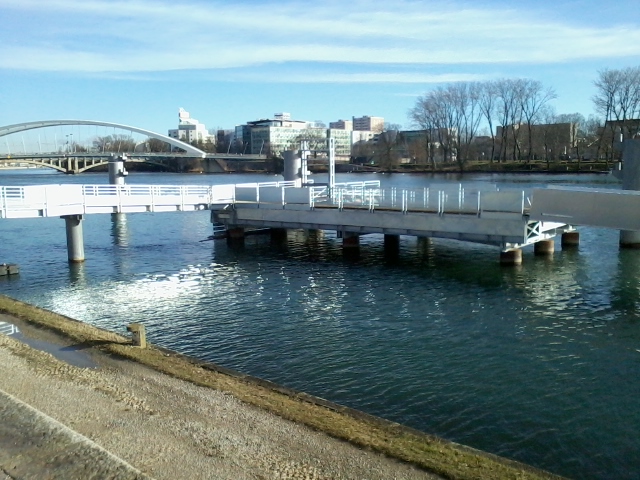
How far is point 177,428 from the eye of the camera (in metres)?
9.94

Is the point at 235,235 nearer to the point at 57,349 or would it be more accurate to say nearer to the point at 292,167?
the point at 292,167

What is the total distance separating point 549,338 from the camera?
17.2 m

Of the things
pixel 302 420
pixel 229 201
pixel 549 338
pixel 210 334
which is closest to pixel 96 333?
pixel 210 334

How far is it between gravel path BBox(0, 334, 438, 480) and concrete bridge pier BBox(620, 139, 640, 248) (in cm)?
2540

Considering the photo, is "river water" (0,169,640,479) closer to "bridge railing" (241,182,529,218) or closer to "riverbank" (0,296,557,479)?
"riverbank" (0,296,557,479)

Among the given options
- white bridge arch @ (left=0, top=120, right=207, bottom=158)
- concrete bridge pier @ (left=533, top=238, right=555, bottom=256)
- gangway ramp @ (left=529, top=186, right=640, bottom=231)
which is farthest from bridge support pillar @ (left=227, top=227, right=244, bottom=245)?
white bridge arch @ (left=0, top=120, right=207, bottom=158)

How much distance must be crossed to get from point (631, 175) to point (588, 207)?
859 centimetres

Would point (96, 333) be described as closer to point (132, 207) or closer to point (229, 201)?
point (132, 207)

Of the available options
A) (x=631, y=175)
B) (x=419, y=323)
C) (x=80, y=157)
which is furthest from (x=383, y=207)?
(x=80, y=157)

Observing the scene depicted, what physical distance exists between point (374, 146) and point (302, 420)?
133299 millimetres

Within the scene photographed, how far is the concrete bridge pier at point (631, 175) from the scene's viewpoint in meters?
30.9

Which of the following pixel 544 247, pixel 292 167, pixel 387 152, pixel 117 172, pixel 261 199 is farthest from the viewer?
pixel 387 152

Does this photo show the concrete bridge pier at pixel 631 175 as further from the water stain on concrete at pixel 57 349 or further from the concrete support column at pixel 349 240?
the water stain on concrete at pixel 57 349

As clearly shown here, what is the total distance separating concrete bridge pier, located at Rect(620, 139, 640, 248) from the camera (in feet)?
101
